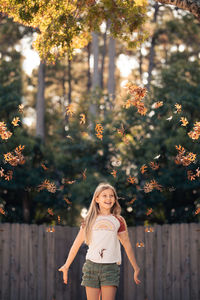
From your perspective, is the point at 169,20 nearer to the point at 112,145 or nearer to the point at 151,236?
the point at 112,145

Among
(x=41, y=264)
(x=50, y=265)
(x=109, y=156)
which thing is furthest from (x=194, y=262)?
(x=109, y=156)

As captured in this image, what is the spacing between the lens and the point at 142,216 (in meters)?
14.8

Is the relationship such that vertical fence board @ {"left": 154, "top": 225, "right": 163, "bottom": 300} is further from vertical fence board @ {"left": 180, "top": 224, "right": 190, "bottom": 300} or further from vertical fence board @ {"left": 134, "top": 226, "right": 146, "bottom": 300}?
vertical fence board @ {"left": 180, "top": 224, "right": 190, "bottom": 300}

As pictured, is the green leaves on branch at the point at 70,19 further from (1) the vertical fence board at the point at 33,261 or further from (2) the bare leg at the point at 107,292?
(2) the bare leg at the point at 107,292

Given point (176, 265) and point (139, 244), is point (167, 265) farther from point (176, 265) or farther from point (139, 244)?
point (139, 244)

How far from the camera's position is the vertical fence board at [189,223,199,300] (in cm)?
933

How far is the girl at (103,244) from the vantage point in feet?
17.5

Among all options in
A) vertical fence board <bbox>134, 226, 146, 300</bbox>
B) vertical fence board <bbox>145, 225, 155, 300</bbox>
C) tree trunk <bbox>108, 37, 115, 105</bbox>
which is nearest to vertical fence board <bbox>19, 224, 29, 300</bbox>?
vertical fence board <bbox>134, 226, 146, 300</bbox>

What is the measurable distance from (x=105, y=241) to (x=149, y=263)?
443 centimetres

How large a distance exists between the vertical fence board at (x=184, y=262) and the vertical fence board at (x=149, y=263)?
21.6 inches

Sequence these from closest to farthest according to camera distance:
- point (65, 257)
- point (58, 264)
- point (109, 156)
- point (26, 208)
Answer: point (58, 264), point (65, 257), point (109, 156), point (26, 208)

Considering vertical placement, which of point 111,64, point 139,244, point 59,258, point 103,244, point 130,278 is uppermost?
point 111,64

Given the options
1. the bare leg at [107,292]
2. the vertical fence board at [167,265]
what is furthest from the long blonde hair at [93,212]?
the vertical fence board at [167,265]

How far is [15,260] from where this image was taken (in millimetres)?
9914
